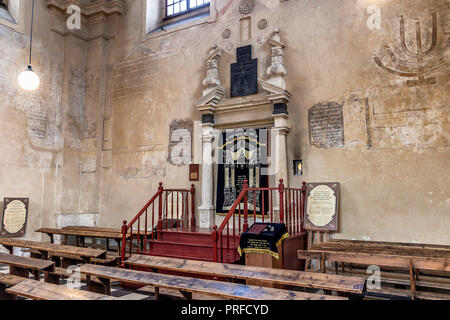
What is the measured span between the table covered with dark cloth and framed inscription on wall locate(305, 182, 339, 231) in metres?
1.26

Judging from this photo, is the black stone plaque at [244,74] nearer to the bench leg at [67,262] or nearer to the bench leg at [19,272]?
the bench leg at [67,262]

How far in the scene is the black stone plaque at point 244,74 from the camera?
6.34 metres

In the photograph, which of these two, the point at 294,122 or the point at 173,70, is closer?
the point at 294,122

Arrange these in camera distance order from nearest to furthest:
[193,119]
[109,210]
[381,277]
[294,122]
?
[381,277] → [294,122] → [193,119] → [109,210]

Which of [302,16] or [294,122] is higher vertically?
[302,16]

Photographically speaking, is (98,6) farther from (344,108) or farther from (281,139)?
(344,108)

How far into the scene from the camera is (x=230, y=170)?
20.7ft

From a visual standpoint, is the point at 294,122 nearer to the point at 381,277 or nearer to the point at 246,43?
the point at 246,43

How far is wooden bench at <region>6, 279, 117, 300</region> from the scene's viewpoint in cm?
260

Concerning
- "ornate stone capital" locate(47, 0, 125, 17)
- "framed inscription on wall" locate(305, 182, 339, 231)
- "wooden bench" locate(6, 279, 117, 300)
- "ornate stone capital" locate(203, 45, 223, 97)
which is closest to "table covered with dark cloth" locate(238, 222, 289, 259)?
"framed inscription on wall" locate(305, 182, 339, 231)

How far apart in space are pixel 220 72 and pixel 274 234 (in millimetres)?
3739

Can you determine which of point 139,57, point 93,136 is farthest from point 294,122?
point 93,136

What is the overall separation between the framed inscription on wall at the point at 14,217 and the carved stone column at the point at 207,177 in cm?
341
